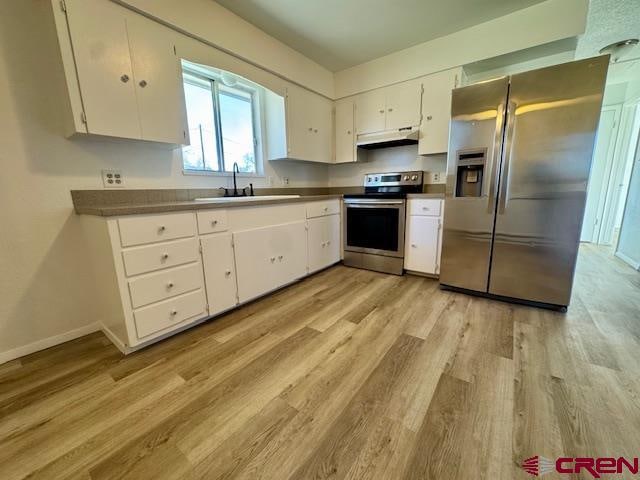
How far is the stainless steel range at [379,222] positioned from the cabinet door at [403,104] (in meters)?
0.58

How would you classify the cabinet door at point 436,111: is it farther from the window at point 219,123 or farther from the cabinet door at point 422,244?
the window at point 219,123

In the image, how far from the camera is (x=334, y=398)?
4.13 feet

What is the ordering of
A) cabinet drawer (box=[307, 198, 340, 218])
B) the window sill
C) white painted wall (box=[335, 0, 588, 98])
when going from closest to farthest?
white painted wall (box=[335, 0, 588, 98])
the window sill
cabinet drawer (box=[307, 198, 340, 218])

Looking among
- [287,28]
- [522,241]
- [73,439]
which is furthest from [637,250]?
[73,439]

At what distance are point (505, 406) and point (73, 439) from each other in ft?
6.25

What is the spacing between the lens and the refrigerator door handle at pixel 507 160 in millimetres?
2025

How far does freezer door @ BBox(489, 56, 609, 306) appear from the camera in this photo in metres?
1.83

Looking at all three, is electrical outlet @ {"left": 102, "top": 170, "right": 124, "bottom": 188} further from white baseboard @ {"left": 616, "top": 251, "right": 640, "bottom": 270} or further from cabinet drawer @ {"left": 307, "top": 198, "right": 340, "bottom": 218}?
white baseboard @ {"left": 616, "top": 251, "right": 640, "bottom": 270}

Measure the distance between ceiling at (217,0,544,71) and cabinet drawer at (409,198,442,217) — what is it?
5.46 ft

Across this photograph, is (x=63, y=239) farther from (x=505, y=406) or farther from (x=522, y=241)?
(x=522, y=241)

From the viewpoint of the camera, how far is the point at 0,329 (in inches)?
62.2

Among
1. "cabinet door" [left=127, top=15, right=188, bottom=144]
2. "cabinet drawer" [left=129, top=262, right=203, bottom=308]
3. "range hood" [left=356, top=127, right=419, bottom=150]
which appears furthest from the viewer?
"range hood" [left=356, top=127, right=419, bottom=150]

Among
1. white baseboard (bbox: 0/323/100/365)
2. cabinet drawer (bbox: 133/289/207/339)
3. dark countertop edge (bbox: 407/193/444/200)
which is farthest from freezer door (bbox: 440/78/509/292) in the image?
white baseboard (bbox: 0/323/100/365)

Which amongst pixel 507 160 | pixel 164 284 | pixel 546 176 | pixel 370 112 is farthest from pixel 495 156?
pixel 164 284
